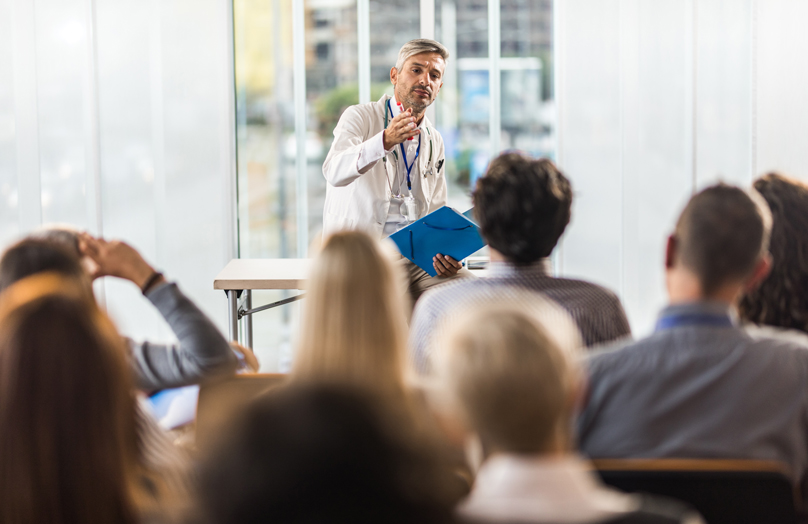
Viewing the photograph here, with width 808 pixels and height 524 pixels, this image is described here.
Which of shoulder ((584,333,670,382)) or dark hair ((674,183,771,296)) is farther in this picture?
dark hair ((674,183,771,296))

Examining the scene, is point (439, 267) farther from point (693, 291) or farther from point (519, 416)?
point (519, 416)

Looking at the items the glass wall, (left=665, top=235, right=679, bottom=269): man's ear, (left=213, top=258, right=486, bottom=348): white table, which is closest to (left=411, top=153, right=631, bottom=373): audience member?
(left=665, top=235, right=679, bottom=269): man's ear

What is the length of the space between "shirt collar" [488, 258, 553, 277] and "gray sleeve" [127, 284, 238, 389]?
2.28 ft

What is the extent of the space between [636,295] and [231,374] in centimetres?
395

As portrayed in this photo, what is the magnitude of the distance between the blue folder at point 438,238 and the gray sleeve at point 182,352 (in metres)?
1.42

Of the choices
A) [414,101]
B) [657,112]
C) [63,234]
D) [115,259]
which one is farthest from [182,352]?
[657,112]

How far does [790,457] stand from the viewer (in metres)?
1.38

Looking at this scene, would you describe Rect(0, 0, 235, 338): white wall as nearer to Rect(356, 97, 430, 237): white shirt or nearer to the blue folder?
Rect(356, 97, 430, 237): white shirt

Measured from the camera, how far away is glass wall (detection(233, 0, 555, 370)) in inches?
196

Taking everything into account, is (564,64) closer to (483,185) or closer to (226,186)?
(226,186)

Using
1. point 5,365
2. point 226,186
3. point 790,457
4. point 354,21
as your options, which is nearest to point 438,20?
point 354,21

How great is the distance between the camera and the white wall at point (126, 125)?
15.6ft

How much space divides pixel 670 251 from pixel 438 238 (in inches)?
64.6

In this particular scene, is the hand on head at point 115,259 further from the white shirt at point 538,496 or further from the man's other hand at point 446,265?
the man's other hand at point 446,265
